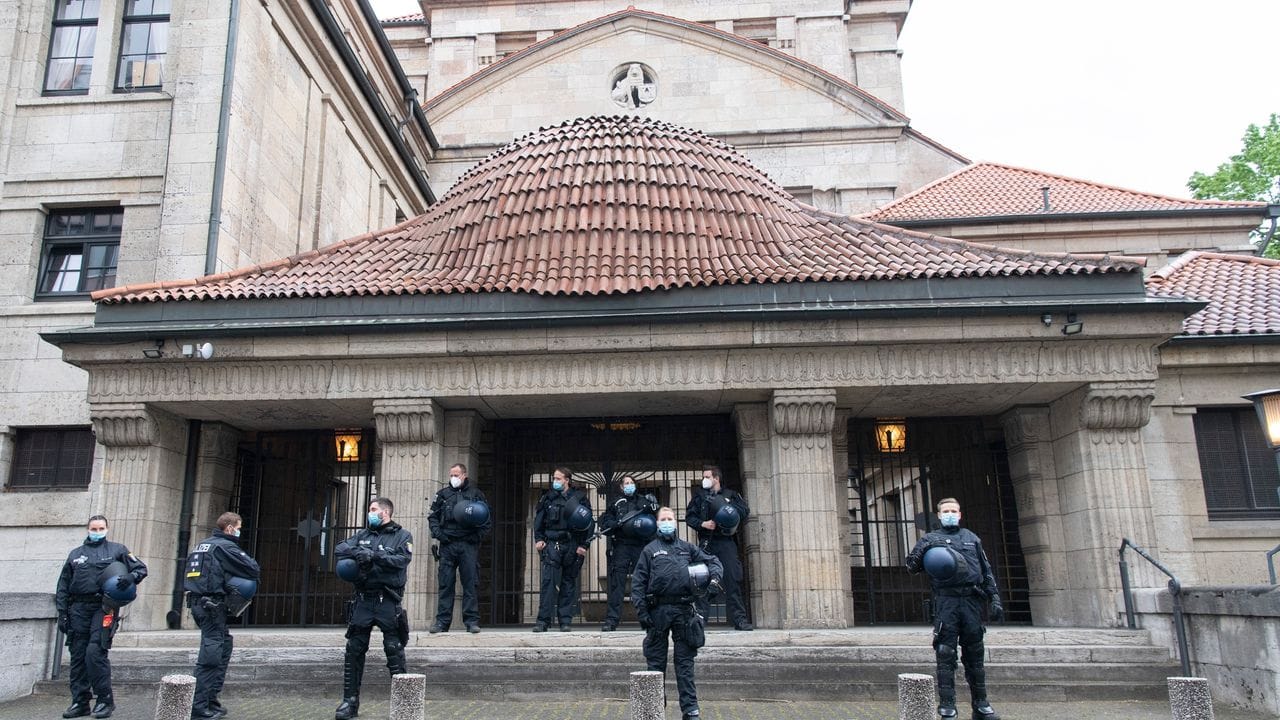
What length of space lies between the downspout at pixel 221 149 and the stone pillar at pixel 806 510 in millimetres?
9353

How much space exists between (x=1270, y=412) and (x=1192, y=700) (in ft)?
19.3

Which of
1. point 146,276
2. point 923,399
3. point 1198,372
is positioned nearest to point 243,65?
point 146,276

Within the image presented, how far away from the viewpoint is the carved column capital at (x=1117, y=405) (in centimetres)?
1207

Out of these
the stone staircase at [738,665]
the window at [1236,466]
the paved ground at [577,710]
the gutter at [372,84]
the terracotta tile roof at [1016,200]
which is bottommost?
the paved ground at [577,710]

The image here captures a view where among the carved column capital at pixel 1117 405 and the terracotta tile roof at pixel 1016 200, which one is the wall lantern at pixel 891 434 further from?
the terracotta tile roof at pixel 1016 200

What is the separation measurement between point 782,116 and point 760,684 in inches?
872

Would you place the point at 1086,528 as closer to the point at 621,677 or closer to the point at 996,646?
the point at 996,646

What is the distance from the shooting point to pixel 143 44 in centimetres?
1662

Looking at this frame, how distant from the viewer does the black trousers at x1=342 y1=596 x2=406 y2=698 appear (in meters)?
8.88

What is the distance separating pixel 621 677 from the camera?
34.3 ft

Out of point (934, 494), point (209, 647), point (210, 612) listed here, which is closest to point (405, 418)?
point (210, 612)

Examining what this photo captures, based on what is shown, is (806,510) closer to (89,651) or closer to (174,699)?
(174,699)

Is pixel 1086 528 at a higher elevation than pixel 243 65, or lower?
lower

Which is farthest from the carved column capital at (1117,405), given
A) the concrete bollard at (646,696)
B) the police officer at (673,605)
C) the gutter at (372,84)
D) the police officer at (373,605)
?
the gutter at (372,84)
